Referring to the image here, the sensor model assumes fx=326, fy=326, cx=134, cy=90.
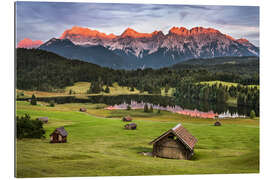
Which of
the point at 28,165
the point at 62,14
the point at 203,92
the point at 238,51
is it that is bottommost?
the point at 28,165

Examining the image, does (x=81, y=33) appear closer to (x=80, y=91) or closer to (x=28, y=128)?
(x=80, y=91)

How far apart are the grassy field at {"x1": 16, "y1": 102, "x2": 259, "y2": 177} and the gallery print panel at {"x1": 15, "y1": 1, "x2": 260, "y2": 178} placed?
0.15 ft

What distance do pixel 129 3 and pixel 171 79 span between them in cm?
524

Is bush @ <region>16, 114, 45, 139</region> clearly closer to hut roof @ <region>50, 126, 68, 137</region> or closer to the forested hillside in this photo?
hut roof @ <region>50, 126, 68, 137</region>

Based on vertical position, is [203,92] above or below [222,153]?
above

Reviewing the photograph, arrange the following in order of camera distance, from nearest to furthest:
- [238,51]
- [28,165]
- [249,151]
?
[28,165], [249,151], [238,51]

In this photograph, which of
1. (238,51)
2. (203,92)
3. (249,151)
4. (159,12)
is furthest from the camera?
(203,92)

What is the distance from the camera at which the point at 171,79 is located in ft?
59.5

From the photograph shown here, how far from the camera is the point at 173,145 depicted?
1370 cm

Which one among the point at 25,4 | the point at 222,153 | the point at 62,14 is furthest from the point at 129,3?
the point at 222,153

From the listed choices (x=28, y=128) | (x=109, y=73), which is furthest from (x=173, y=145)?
(x=28, y=128)

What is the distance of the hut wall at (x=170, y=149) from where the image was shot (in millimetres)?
13609

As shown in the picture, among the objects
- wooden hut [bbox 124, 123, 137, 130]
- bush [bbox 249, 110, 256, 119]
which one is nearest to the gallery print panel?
wooden hut [bbox 124, 123, 137, 130]

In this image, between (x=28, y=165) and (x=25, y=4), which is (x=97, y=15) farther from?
(x=28, y=165)
